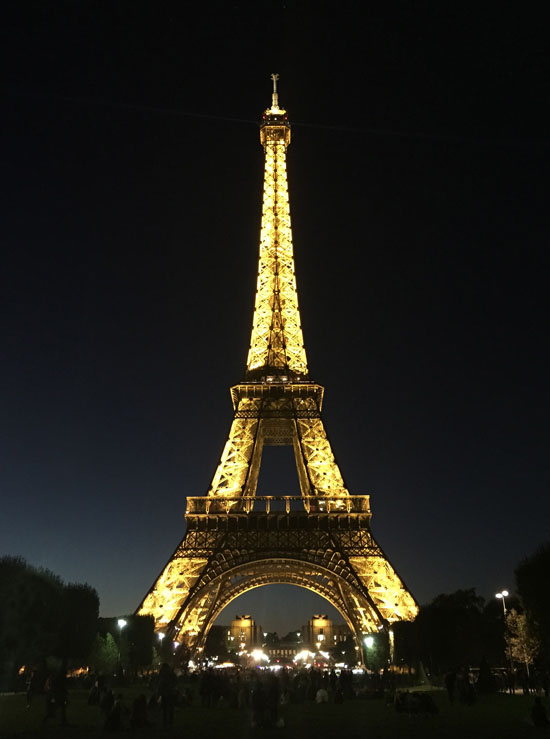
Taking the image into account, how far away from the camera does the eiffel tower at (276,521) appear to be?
52500 millimetres

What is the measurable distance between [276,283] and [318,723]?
54998 mm

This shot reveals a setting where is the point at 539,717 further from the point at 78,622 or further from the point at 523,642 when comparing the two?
the point at 78,622

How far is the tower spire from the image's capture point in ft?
221

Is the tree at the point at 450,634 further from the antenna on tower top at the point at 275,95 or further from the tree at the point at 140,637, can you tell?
the antenna on tower top at the point at 275,95

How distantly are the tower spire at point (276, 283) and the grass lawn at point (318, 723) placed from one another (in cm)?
4180

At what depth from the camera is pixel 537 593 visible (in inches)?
1464

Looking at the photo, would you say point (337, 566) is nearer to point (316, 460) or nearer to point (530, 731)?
point (316, 460)

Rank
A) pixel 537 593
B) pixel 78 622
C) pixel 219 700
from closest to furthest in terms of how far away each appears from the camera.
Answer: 1. pixel 219 700
2. pixel 537 593
3. pixel 78 622

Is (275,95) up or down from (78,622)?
up

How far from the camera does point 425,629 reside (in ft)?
153

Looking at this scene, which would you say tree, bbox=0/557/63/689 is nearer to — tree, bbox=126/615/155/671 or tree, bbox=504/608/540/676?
tree, bbox=126/615/155/671

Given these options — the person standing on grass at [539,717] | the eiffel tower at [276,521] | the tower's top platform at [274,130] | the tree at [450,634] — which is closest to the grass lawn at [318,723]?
the person standing on grass at [539,717]

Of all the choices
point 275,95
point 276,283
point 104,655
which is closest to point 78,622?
point 104,655

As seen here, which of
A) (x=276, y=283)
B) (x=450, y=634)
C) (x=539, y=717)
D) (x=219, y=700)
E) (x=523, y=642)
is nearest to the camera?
(x=539, y=717)
